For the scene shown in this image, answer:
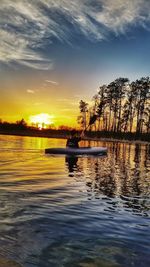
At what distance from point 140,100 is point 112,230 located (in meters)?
85.6

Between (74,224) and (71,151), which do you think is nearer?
(74,224)

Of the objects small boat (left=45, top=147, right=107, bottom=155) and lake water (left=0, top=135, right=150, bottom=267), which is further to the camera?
small boat (left=45, top=147, right=107, bottom=155)

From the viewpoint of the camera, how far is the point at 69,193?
12.9 metres

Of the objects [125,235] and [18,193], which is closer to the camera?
[125,235]

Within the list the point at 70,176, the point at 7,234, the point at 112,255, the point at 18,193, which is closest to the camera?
the point at 112,255

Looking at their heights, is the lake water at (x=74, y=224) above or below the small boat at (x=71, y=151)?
below

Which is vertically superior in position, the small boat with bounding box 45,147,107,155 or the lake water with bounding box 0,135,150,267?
the small boat with bounding box 45,147,107,155

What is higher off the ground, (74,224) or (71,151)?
(71,151)

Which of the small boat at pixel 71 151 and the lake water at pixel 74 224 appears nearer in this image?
the lake water at pixel 74 224

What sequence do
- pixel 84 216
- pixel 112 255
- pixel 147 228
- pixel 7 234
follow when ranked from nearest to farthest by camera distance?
pixel 112 255, pixel 7 234, pixel 147 228, pixel 84 216

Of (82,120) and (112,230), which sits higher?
(82,120)

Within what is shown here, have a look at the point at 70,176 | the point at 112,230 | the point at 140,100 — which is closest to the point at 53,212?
the point at 112,230

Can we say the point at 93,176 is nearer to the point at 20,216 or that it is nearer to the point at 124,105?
the point at 20,216

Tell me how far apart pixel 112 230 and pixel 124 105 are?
291 ft
